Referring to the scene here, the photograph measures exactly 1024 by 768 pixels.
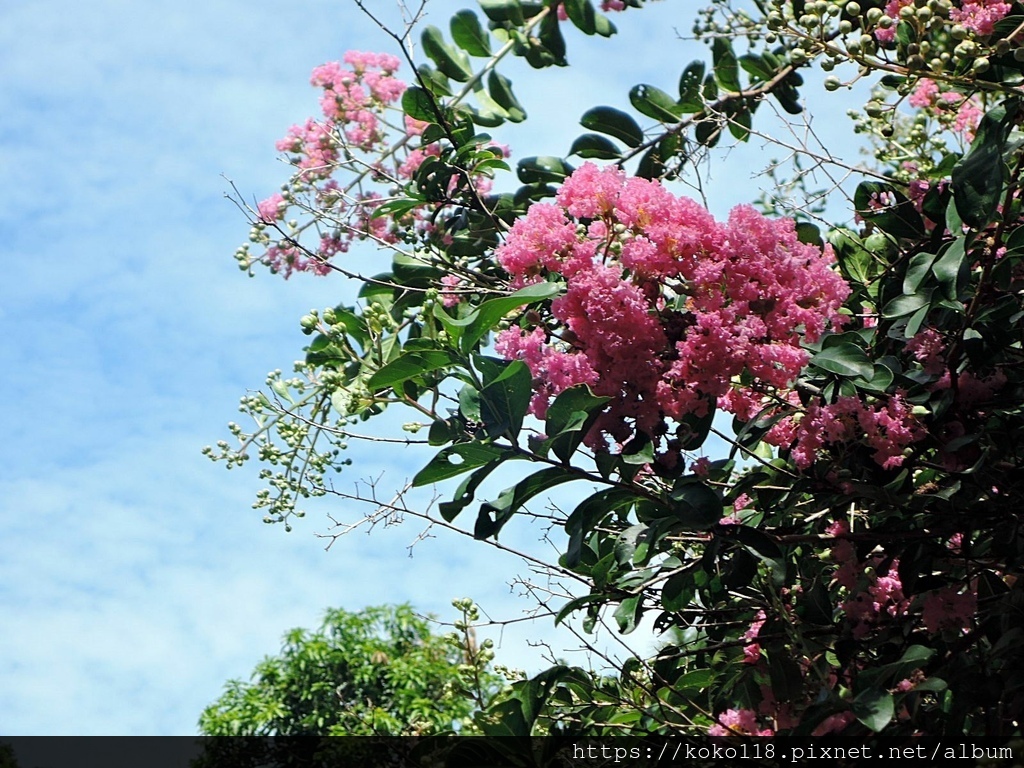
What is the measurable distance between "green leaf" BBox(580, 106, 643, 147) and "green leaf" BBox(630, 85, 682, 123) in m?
0.04

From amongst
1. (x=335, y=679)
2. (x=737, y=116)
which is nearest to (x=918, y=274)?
(x=737, y=116)

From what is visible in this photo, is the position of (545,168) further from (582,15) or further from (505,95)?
(582,15)

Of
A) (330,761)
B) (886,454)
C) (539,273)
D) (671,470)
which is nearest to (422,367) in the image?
(539,273)

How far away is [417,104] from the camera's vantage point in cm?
243

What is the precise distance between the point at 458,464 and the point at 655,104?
1.34 m

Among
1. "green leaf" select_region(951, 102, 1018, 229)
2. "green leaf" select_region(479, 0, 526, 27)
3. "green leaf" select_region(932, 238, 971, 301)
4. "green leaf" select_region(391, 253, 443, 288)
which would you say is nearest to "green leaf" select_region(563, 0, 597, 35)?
"green leaf" select_region(479, 0, 526, 27)

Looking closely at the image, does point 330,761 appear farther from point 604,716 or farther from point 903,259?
point 903,259

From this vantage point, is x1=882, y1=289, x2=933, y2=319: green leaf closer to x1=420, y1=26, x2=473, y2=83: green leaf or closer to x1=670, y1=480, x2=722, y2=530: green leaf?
x1=670, y1=480, x2=722, y2=530: green leaf

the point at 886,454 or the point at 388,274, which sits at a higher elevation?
the point at 388,274

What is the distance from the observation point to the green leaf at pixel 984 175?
66.4 inches

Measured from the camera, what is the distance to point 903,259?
2107 millimetres

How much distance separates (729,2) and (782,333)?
153cm

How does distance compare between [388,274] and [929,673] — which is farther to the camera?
[388,274]

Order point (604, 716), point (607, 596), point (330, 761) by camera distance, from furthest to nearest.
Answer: point (330, 761) < point (604, 716) < point (607, 596)
